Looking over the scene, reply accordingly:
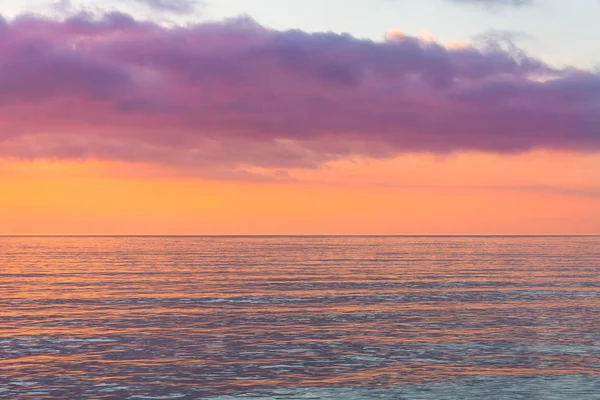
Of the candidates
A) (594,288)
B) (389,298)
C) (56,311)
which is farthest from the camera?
(594,288)

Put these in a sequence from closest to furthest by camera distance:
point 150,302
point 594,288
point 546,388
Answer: point 546,388 < point 150,302 < point 594,288

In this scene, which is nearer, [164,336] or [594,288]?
[164,336]

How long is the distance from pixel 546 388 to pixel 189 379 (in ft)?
47.9

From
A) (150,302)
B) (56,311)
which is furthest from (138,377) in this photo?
(150,302)

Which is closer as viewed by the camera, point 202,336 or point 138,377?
point 138,377

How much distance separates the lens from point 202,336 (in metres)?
42.8

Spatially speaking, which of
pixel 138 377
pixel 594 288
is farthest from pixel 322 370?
pixel 594 288

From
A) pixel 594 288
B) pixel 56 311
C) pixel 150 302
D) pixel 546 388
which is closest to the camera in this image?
pixel 546 388

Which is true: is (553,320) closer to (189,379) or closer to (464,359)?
(464,359)

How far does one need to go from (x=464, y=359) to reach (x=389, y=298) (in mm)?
29925

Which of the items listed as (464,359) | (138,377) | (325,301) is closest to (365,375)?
(464,359)

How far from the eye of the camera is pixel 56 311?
5491 centimetres

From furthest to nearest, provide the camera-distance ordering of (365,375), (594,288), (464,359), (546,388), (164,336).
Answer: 1. (594,288)
2. (164,336)
3. (464,359)
4. (365,375)
5. (546,388)

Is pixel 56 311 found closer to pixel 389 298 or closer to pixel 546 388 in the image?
pixel 389 298
